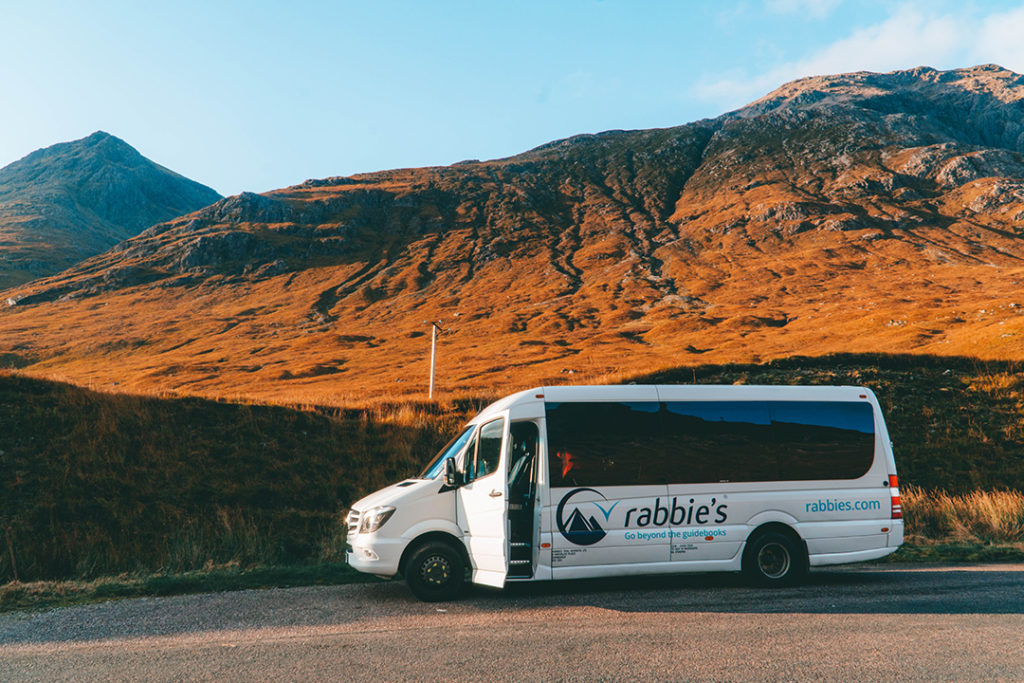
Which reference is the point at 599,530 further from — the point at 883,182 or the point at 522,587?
the point at 883,182

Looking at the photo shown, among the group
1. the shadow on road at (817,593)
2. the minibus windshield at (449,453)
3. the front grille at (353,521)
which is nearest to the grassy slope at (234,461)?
the front grille at (353,521)

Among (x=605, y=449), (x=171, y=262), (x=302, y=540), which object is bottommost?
(x=302, y=540)

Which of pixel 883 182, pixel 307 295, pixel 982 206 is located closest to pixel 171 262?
pixel 307 295

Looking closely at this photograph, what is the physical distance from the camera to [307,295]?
13562cm

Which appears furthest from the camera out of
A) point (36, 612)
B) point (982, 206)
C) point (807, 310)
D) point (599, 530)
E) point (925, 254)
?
point (982, 206)

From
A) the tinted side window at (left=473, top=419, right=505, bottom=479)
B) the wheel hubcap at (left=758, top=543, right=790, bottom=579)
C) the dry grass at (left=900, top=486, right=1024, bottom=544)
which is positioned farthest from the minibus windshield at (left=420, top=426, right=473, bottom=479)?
the dry grass at (left=900, top=486, right=1024, bottom=544)

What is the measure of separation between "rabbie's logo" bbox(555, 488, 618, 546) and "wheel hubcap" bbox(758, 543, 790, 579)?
270 centimetres

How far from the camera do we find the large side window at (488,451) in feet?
31.5

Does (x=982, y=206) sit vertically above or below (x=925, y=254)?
above

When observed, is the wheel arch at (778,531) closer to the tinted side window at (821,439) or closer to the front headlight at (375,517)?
the tinted side window at (821,439)

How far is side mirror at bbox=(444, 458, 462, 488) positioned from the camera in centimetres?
967

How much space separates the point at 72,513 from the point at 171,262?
15659 centimetres

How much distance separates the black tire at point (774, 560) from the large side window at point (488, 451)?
13.8ft

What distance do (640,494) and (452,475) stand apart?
9.34 ft
